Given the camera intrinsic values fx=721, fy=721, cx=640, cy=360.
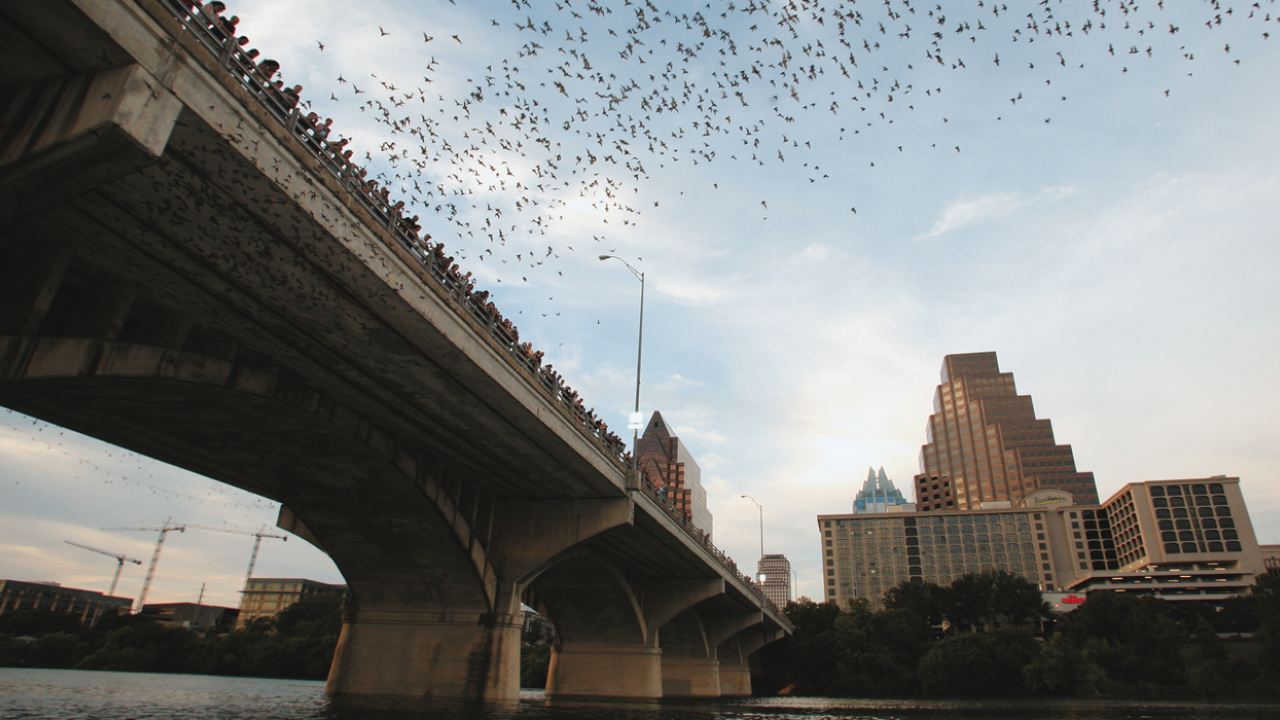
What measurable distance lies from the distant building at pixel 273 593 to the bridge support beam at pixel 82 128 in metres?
164

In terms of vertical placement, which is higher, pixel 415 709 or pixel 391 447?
pixel 391 447

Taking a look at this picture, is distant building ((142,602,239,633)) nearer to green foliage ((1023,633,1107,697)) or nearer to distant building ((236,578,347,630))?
distant building ((236,578,347,630))

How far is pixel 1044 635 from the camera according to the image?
104750mm

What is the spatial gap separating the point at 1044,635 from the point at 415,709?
109m

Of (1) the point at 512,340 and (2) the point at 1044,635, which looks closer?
(1) the point at 512,340

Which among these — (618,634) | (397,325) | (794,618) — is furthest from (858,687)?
(397,325)

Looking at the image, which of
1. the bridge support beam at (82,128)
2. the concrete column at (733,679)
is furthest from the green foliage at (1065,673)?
the bridge support beam at (82,128)

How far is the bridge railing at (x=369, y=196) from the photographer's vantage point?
10773mm

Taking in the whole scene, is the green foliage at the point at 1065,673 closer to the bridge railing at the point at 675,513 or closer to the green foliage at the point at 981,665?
the green foliage at the point at 981,665

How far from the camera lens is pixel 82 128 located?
28.0 feet

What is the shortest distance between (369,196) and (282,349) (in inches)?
189

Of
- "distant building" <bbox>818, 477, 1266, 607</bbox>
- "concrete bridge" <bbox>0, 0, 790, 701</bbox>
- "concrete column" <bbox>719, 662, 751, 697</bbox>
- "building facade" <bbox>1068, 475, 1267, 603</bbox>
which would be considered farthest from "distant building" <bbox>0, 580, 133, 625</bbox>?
"building facade" <bbox>1068, 475, 1267, 603</bbox>

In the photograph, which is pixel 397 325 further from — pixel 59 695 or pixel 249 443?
pixel 59 695

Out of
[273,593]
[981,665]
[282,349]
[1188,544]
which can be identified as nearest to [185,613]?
[273,593]
